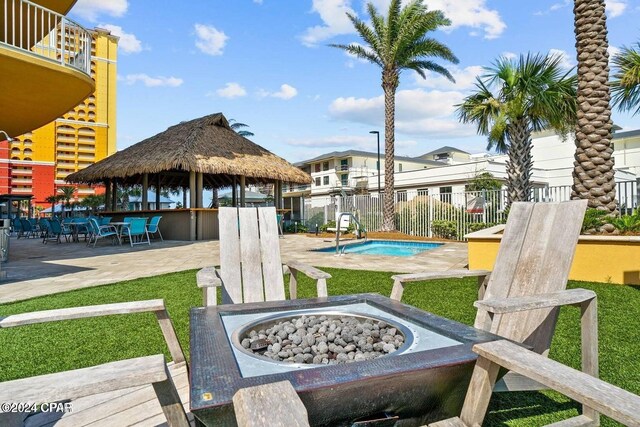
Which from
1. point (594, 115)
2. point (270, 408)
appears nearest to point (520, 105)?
point (594, 115)

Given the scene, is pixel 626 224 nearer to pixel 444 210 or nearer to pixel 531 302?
pixel 531 302

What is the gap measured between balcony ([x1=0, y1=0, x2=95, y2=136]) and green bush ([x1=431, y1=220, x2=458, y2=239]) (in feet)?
38.4

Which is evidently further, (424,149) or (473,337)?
(424,149)

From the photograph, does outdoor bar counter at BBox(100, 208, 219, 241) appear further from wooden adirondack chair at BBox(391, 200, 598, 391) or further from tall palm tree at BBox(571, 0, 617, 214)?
wooden adirondack chair at BBox(391, 200, 598, 391)

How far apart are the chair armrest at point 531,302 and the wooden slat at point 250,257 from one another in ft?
5.43

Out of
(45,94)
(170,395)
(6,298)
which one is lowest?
(6,298)

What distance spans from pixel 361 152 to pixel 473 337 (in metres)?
41.7

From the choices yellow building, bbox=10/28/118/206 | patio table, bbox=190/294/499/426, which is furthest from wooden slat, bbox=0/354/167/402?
yellow building, bbox=10/28/118/206

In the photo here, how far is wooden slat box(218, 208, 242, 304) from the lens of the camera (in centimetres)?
262

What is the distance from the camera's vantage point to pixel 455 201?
13445 mm

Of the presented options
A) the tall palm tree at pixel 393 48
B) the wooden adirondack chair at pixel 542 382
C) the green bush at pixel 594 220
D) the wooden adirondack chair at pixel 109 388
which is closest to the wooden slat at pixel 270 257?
the wooden adirondack chair at pixel 109 388

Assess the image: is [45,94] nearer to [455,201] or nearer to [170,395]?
[170,395]

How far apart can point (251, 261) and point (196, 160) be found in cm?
1132

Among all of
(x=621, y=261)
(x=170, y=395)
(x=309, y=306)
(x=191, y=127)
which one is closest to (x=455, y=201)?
(x=621, y=261)
